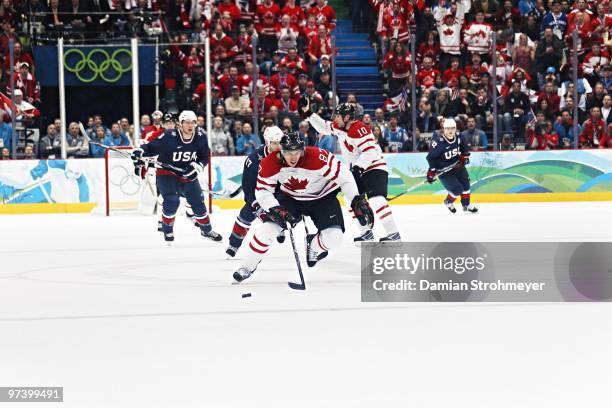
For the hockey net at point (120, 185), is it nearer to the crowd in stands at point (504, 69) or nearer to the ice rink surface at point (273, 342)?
the crowd in stands at point (504, 69)

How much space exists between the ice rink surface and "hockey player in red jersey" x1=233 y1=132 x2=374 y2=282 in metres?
0.28

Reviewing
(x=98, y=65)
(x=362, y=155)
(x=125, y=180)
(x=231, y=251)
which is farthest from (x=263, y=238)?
(x=98, y=65)

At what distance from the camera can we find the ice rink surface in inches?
159

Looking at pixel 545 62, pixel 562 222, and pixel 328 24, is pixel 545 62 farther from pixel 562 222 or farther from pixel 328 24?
pixel 562 222

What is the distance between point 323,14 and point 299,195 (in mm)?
8831

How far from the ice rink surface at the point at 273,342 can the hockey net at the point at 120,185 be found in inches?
192

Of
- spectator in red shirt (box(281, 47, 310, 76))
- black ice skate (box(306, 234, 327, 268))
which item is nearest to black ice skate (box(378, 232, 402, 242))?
black ice skate (box(306, 234, 327, 268))

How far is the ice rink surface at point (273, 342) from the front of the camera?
4.04 meters

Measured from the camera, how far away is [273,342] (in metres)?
5.05

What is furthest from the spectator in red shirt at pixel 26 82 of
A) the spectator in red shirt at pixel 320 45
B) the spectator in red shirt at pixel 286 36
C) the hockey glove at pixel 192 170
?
the hockey glove at pixel 192 170

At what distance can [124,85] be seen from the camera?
14023mm

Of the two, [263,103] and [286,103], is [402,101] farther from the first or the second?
[263,103]

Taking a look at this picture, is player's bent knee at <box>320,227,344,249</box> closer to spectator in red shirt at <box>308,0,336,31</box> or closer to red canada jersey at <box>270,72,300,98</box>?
red canada jersey at <box>270,72,300,98</box>

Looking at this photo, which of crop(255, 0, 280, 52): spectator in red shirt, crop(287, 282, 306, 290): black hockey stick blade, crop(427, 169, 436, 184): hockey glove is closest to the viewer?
crop(287, 282, 306, 290): black hockey stick blade
